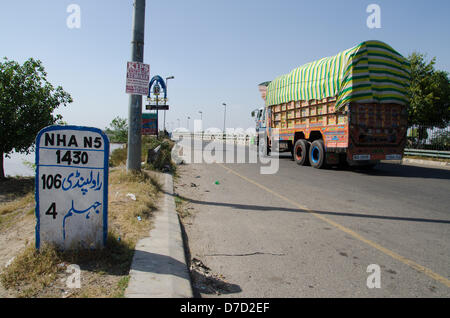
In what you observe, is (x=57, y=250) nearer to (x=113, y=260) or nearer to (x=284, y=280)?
(x=113, y=260)

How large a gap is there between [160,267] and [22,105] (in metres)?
11.5

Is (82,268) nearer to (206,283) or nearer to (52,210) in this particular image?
(52,210)

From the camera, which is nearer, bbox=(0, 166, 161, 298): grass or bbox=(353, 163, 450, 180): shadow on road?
bbox=(0, 166, 161, 298): grass

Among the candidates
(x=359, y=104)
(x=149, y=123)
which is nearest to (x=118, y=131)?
(x=149, y=123)

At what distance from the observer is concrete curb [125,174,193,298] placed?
2842mm

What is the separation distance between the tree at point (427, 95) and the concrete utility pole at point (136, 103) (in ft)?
74.2

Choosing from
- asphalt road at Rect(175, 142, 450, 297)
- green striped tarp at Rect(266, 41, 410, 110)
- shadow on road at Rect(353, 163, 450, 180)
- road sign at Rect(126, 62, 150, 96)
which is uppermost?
green striped tarp at Rect(266, 41, 410, 110)

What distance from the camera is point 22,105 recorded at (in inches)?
478

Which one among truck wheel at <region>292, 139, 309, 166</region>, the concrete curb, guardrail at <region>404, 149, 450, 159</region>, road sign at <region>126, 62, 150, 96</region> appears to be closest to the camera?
the concrete curb

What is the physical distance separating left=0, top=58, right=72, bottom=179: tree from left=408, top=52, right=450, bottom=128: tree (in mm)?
23761

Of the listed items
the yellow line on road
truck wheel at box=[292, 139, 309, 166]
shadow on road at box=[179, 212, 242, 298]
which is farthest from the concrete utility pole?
truck wheel at box=[292, 139, 309, 166]

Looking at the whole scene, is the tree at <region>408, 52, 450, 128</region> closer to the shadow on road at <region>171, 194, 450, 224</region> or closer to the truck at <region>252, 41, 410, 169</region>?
the truck at <region>252, 41, 410, 169</region>

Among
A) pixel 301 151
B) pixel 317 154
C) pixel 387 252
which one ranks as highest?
pixel 301 151

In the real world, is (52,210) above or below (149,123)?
below
